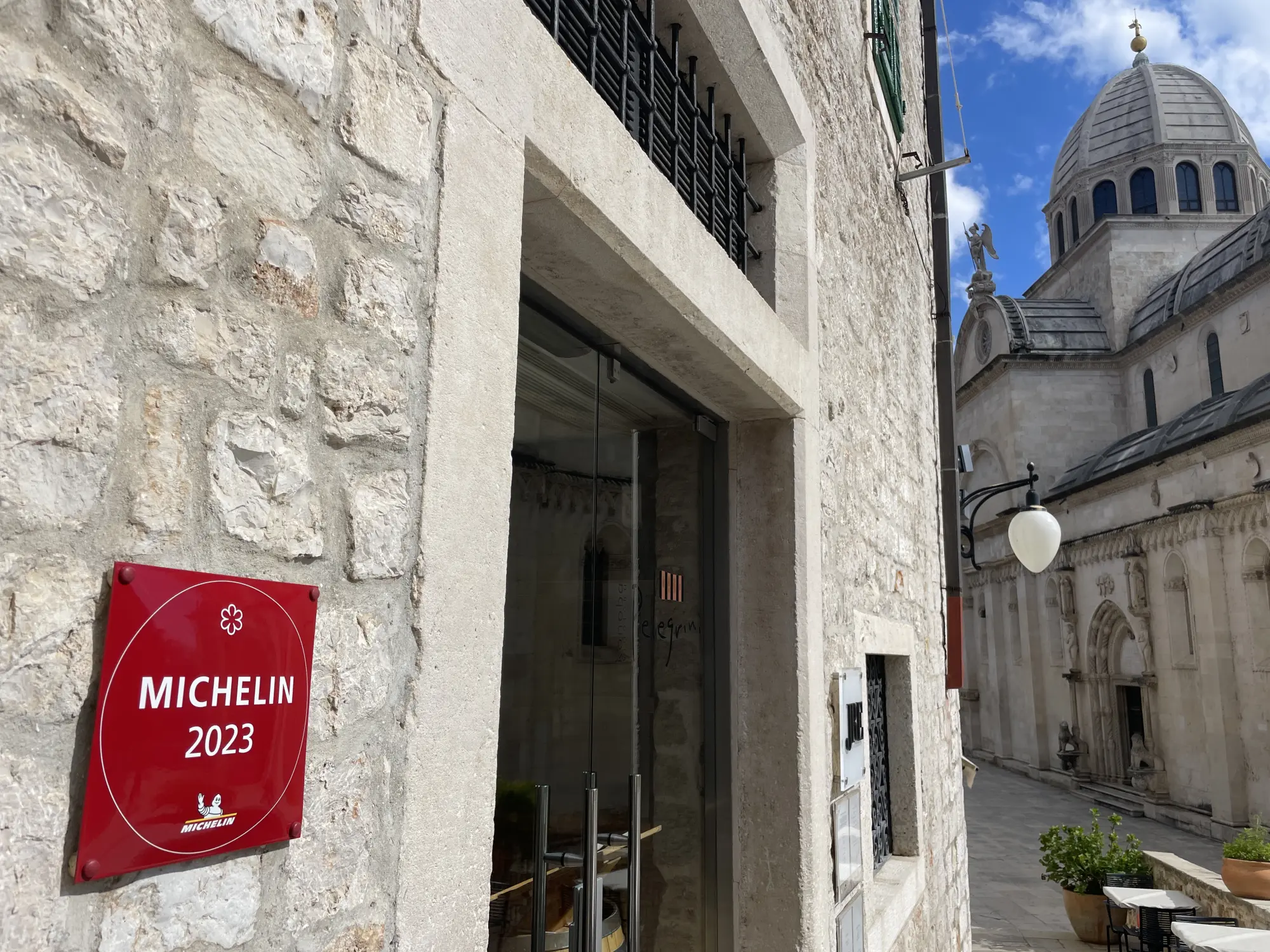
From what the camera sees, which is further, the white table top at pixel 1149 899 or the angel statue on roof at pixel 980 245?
the angel statue on roof at pixel 980 245

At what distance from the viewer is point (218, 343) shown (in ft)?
3.14

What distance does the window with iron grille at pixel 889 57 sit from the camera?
4863mm

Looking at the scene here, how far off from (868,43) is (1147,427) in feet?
69.5

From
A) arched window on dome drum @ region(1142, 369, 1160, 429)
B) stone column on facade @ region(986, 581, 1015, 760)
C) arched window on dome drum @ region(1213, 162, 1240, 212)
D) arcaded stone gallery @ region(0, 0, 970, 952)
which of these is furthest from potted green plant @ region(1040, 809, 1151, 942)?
arched window on dome drum @ region(1213, 162, 1240, 212)

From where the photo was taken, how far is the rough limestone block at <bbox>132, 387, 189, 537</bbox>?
867 mm

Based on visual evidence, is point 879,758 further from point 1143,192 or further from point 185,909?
point 1143,192

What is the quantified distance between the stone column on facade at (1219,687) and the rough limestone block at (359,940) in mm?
16307

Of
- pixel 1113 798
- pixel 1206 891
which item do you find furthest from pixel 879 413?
pixel 1113 798

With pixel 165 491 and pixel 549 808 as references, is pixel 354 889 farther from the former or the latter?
pixel 549 808

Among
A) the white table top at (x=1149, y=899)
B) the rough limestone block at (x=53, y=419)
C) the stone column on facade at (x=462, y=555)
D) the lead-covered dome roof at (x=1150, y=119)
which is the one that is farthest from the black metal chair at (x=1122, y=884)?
the lead-covered dome roof at (x=1150, y=119)

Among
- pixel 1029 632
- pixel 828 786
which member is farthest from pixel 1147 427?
pixel 828 786

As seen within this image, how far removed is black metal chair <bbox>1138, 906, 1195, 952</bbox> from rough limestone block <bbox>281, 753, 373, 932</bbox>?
8.51 metres

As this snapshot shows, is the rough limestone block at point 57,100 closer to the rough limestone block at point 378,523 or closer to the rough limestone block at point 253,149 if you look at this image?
the rough limestone block at point 253,149

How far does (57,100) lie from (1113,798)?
2043cm
